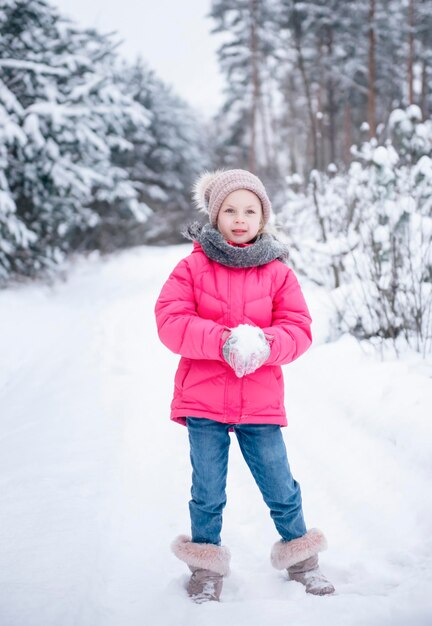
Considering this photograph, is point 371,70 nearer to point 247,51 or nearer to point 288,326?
point 247,51

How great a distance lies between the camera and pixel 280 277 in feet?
6.33

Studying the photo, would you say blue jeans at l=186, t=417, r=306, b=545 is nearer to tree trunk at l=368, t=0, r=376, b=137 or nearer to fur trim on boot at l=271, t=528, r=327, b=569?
fur trim on boot at l=271, t=528, r=327, b=569

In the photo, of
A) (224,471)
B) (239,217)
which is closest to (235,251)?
(239,217)

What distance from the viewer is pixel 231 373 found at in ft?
5.96

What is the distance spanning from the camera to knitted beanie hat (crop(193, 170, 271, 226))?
6.32ft

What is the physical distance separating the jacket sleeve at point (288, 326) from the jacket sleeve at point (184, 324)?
196 millimetres

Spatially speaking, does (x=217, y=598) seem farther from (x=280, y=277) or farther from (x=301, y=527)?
(x=280, y=277)

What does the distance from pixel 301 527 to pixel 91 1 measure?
10934 mm

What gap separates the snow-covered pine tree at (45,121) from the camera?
21.7 ft

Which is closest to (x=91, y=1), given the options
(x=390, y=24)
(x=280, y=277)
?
(x=280, y=277)

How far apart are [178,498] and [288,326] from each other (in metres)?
1.26

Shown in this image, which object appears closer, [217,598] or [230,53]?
[217,598]

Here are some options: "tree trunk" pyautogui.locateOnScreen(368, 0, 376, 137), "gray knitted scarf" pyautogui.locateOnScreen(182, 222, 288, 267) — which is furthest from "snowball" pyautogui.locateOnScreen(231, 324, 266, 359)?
"tree trunk" pyautogui.locateOnScreen(368, 0, 376, 137)

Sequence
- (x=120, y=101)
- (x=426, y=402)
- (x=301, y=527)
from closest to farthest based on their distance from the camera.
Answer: (x=301, y=527) → (x=426, y=402) → (x=120, y=101)
